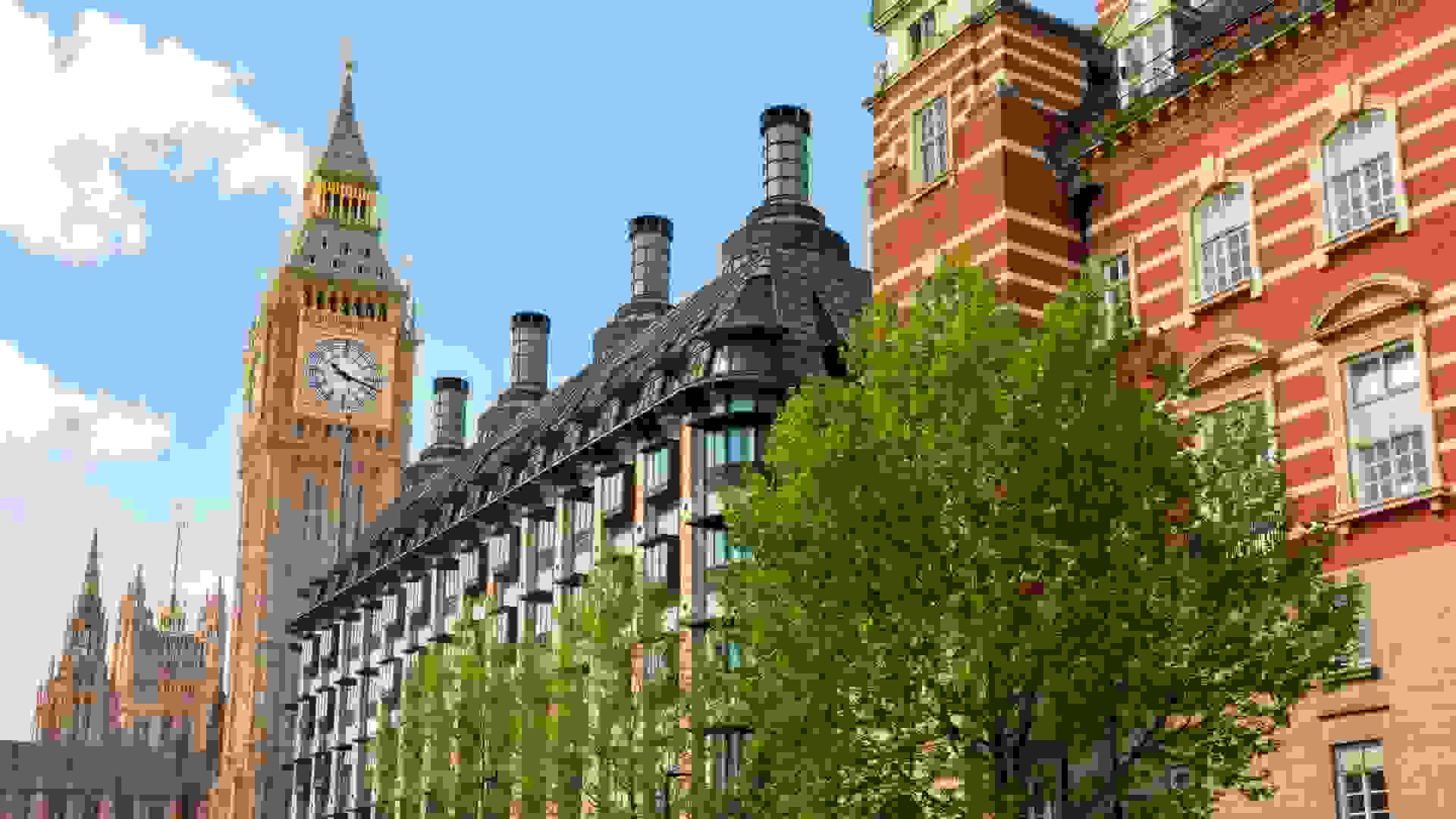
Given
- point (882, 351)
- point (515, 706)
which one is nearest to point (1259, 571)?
point (882, 351)

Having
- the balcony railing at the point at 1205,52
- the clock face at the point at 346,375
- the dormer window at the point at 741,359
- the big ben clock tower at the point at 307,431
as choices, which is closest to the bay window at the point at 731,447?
the dormer window at the point at 741,359

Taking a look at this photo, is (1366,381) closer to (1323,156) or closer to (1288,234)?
(1288,234)

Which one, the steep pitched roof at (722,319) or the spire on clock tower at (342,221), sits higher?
the spire on clock tower at (342,221)

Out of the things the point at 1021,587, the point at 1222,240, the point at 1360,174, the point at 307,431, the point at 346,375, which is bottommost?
the point at 1021,587

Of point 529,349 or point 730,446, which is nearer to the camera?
point 730,446

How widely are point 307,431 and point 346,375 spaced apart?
567 centimetres

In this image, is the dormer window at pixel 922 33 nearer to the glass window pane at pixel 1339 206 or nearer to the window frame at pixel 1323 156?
the window frame at pixel 1323 156

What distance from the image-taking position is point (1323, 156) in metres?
28.8

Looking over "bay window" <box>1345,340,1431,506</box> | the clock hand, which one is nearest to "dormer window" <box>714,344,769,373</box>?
"bay window" <box>1345,340,1431,506</box>

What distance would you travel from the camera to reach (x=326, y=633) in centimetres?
9094

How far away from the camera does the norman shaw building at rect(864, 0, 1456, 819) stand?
2630cm

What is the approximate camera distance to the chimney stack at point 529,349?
308 ft

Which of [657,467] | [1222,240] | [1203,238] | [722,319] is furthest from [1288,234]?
[657,467]

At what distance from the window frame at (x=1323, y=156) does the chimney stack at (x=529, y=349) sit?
67.6 metres
